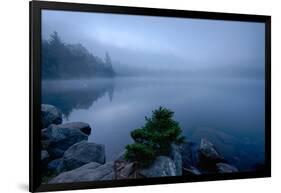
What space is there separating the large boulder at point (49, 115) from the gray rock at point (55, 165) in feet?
1.22

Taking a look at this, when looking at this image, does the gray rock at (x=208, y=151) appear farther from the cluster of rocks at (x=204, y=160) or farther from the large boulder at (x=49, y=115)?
the large boulder at (x=49, y=115)

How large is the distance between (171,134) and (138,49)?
992 mm

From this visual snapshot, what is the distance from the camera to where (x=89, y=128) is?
4852 mm

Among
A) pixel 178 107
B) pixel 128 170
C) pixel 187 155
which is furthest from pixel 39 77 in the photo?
pixel 187 155

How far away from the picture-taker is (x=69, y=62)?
4754 mm

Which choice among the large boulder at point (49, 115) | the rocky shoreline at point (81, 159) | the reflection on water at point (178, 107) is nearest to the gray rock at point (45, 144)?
the rocky shoreline at point (81, 159)

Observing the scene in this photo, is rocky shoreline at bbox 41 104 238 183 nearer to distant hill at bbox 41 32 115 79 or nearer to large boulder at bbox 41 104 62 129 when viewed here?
large boulder at bbox 41 104 62 129

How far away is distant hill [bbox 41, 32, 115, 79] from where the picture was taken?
4668 millimetres

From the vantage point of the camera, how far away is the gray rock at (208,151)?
5250mm

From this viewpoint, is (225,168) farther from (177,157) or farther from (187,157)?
(177,157)

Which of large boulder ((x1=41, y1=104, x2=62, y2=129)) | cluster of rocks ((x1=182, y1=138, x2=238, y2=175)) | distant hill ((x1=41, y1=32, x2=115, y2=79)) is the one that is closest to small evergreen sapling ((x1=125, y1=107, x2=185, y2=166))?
cluster of rocks ((x1=182, y1=138, x2=238, y2=175))

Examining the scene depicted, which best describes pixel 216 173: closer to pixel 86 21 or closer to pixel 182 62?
pixel 182 62

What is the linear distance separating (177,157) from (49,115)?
57.9 inches

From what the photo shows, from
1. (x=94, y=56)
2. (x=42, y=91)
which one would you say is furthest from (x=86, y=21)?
(x=42, y=91)
